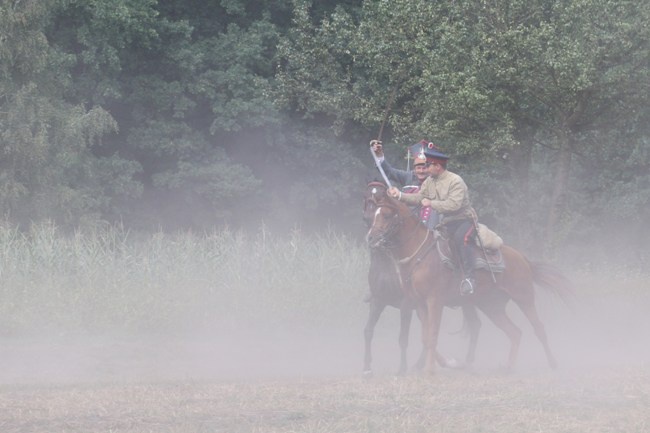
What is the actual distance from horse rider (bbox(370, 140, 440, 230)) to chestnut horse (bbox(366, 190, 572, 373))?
1.59 feet

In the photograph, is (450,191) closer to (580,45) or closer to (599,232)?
(580,45)

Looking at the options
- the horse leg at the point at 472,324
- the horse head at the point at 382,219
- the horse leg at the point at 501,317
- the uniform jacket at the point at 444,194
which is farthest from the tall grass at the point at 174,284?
the horse head at the point at 382,219

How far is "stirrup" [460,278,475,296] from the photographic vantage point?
12852 mm

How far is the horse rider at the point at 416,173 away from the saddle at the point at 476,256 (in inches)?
10.1

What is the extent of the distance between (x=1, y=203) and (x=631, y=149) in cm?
1480

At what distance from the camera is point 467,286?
42.2ft

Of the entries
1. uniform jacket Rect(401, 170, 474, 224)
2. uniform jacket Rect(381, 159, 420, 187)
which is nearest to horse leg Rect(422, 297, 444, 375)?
uniform jacket Rect(401, 170, 474, 224)

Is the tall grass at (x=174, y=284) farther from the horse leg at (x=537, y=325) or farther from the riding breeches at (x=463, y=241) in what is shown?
the riding breeches at (x=463, y=241)

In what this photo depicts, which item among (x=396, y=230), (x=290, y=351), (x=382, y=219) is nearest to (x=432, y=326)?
(x=396, y=230)

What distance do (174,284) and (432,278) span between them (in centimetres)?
602

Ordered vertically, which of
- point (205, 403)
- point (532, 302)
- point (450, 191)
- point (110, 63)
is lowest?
point (205, 403)

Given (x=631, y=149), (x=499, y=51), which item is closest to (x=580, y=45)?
(x=499, y=51)

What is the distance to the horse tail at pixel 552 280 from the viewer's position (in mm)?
14500

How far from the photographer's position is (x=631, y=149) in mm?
24422
